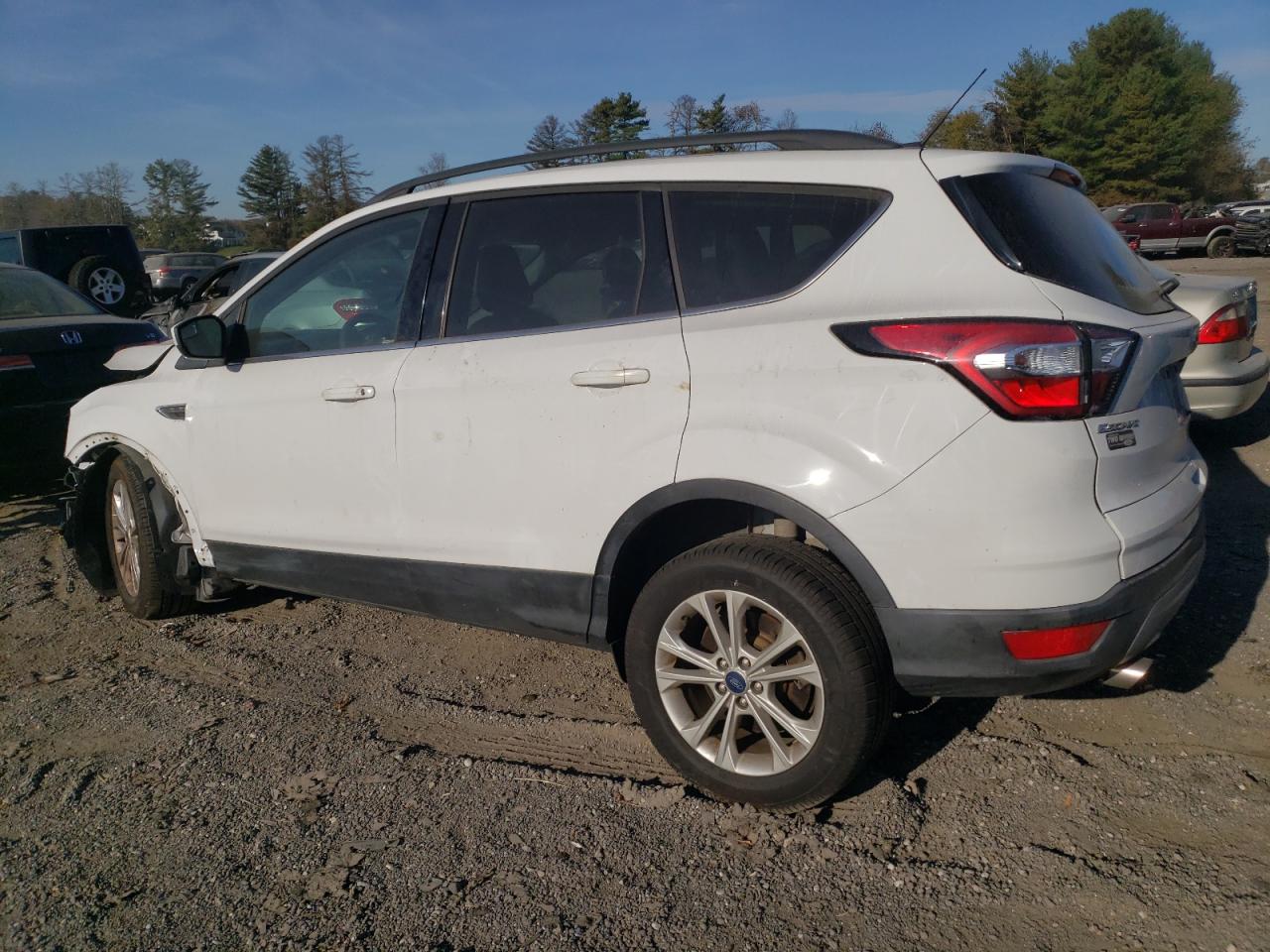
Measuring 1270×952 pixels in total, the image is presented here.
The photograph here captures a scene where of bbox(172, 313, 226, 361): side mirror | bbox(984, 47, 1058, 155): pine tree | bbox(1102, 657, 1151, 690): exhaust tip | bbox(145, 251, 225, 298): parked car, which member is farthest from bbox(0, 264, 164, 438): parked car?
bbox(984, 47, 1058, 155): pine tree

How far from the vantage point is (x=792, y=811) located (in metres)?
2.88

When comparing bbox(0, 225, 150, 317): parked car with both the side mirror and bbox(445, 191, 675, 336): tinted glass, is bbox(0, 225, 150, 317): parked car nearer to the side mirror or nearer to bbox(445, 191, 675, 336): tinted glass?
the side mirror

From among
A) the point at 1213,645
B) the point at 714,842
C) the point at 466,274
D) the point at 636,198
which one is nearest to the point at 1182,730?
the point at 1213,645

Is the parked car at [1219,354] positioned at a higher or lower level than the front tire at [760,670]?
higher

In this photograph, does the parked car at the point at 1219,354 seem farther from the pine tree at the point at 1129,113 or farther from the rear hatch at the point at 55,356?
the pine tree at the point at 1129,113

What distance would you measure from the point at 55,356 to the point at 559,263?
14.4ft

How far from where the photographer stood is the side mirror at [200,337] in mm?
3969

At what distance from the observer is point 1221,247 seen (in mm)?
31328

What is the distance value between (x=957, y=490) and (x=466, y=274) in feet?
6.30

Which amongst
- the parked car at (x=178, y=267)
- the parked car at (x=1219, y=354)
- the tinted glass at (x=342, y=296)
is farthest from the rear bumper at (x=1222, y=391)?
the parked car at (x=178, y=267)

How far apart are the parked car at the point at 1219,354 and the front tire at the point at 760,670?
13.2ft

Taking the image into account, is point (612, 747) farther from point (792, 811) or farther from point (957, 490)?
point (957, 490)

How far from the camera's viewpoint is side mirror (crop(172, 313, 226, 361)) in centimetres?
397

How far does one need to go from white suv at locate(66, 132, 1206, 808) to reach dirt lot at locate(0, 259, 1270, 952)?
32 centimetres
